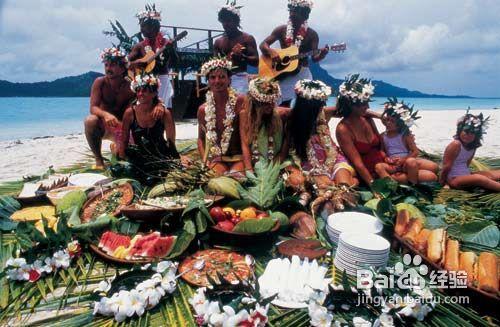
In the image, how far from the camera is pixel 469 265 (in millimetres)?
2754

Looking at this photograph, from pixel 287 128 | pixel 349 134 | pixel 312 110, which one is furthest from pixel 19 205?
pixel 349 134

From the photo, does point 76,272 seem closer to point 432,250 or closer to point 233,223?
point 233,223

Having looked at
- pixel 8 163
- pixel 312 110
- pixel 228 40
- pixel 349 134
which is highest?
pixel 228 40

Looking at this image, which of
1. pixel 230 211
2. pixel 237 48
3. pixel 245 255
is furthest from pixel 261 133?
pixel 237 48

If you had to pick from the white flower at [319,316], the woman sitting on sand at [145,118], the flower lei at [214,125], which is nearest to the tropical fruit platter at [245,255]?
the white flower at [319,316]

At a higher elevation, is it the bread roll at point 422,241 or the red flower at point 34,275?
the bread roll at point 422,241

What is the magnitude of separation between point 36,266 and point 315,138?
3608 millimetres

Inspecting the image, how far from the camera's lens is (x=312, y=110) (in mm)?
4887

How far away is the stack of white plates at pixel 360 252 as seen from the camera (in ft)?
9.12

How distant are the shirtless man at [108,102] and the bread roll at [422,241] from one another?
478 cm

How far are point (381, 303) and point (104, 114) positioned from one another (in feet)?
17.2

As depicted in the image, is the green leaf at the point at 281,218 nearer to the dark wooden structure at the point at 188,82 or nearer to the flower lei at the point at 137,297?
the flower lei at the point at 137,297

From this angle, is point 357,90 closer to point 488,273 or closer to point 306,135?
point 306,135

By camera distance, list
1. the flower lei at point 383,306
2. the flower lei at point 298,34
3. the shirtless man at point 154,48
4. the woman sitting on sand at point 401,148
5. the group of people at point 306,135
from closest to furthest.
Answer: the flower lei at point 383,306, the group of people at point 306,135, the woman sitting on sand at point 401,148, the flower lei at point 298,34, the shirtless man at point 154,48
